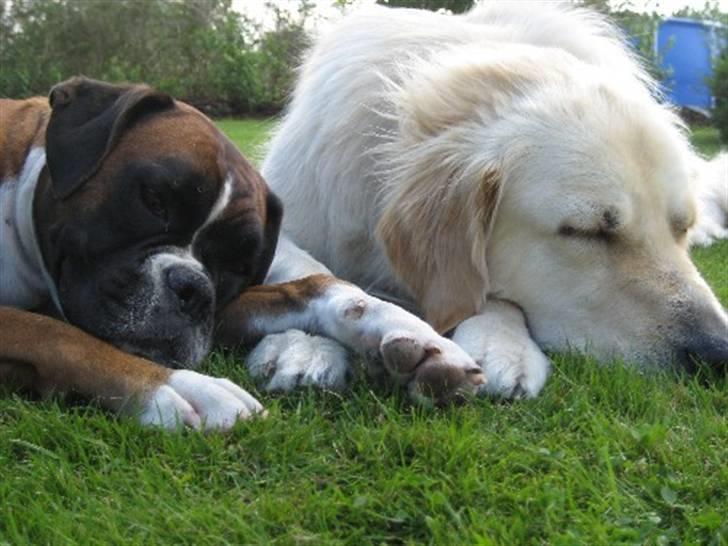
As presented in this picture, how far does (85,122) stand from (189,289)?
0.56 meters

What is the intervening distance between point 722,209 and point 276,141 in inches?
127

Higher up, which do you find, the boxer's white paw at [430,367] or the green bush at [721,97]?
the boxer's white paw at [430,367]

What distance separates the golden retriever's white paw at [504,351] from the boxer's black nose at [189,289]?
2.25 ft

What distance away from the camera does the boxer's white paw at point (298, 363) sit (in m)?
2.52

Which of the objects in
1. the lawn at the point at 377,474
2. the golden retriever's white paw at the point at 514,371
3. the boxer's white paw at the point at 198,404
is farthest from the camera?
the golden retriever's white paw at the point at 514,371

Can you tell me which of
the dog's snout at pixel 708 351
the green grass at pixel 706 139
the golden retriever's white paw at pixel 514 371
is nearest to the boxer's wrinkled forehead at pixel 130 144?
the golden retriever's white paw at pixel 514 371

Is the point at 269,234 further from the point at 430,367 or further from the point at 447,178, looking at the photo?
the point at 430,367

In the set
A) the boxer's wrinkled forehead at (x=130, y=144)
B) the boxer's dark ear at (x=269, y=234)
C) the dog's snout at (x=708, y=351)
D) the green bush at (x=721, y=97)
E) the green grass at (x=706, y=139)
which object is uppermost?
the boxer's wrinkled forehead at (x=130, y=144)

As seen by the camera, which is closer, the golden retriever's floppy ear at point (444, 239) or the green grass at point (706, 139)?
the golden retriever's floppy ear at point (444, 239)

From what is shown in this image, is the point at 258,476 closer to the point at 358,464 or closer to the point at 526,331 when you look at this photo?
the point at 358,464

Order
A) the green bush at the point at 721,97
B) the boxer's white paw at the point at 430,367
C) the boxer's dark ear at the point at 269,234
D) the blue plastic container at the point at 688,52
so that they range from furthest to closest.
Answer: the blue plastic container at the point at 688,52 < the green bush at the point at 721,97 < the boxer's dark ear at the point at 269,234 < the boxer's white paw at the point at 430,367

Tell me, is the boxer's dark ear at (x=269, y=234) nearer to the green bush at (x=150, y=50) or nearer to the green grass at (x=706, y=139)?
the green grass at (x=706, y=139)

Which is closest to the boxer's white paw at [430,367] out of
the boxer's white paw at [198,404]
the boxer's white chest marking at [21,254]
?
the boxer's white paw at [198,404]

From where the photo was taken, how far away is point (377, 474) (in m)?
2.01
